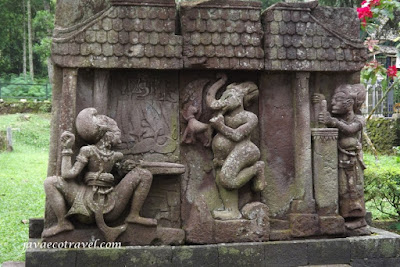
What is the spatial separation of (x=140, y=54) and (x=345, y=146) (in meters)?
2.56

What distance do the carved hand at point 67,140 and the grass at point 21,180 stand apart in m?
1.87

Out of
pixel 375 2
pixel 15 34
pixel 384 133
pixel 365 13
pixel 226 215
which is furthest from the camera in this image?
pixel 15 34

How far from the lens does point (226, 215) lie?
520cm

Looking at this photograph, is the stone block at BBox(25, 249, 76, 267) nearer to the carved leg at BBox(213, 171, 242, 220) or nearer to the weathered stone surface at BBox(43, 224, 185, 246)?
the weathered stone surface at BBox(43, 224, 185, 246)

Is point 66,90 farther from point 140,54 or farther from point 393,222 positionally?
point 393,222

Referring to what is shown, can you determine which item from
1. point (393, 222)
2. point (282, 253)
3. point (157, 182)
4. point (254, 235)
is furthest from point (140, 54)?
point (393, 222)

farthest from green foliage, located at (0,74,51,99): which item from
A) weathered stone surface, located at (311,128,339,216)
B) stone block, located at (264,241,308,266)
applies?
stone block, located at (264,241,308,266)

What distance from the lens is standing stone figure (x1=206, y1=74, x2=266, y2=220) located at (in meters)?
5.19

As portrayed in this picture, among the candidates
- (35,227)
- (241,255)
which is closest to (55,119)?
(35,227)

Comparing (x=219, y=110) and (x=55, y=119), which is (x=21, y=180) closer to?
(x=55, y=119)

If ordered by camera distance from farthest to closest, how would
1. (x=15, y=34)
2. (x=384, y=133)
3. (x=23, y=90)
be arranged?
(x=15, y=34) < (x=23, y=90) < (x=384, y=133)

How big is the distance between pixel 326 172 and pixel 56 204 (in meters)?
2.95

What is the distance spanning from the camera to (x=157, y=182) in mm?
5270

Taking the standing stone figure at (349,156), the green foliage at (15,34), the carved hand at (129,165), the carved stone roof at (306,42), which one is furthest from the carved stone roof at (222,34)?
the green foliage at (15,34)
